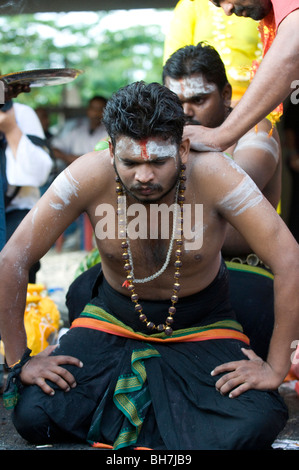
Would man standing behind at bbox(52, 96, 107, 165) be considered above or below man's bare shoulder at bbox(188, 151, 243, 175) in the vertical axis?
below

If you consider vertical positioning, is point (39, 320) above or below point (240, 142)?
below

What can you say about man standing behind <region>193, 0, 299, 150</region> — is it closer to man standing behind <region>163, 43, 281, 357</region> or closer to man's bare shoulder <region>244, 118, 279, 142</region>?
man standing behind <region>163, 43, 281, 357</region>

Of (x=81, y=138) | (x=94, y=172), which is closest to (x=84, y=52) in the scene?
(x=81, y=138)

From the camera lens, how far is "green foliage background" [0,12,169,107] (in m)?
9.84

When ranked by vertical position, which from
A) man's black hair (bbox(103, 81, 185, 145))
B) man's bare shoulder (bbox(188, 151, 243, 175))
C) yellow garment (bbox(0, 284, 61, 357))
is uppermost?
man's black hair (bbox(103, 81, 185, 145))

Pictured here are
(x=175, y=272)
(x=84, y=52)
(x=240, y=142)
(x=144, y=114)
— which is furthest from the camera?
(x=84, y=52)

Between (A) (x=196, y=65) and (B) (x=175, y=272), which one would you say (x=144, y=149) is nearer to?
(B) (x=175, y=272)

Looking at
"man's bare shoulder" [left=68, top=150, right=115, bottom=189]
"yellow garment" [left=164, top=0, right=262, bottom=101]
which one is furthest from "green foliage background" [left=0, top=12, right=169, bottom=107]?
"man's bare shoulder" [left=68, top=150, right=115, bottom=189]

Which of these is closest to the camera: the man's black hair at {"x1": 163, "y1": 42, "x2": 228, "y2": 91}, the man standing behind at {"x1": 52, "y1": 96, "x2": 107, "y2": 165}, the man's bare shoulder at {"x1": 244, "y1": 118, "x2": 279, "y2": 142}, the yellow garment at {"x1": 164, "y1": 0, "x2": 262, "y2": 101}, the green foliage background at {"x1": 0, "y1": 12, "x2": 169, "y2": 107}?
the man's black hair at {"x1": 163, "y1": 42, "x2": 228, "y2": 91}

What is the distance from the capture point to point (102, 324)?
264cm

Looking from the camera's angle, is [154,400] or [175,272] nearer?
[154,400]

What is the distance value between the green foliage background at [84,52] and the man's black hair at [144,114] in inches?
279

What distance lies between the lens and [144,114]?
7.25 feet

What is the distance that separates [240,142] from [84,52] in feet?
31.4
